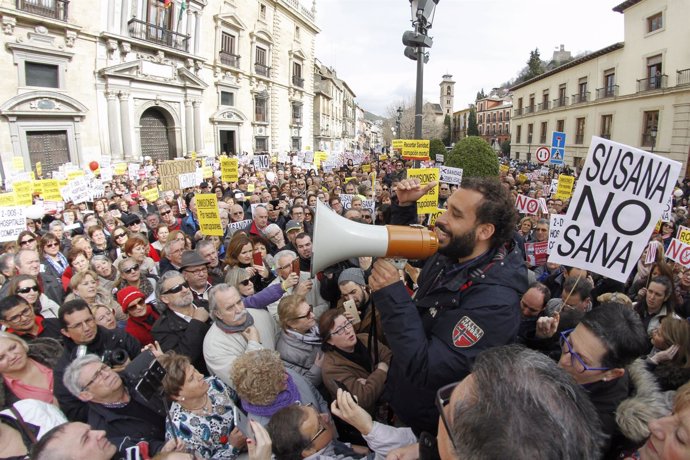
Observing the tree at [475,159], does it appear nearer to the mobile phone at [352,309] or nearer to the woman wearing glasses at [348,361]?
the mobile phone at [352,309]

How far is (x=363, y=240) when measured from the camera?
5.22 feet

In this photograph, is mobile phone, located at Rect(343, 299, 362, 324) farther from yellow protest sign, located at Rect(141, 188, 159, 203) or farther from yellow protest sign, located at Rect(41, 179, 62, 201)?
yellow protest sign, located at Rect(41, 179, 62, 201)

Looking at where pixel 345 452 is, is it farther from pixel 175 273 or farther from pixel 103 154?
pixel 103 154

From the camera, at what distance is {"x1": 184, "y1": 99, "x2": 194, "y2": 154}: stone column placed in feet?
74.1

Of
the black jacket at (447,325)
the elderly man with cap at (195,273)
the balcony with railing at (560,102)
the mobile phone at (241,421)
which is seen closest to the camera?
the black jacket at (447,325)

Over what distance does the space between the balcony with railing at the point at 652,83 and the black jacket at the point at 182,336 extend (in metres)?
26.8

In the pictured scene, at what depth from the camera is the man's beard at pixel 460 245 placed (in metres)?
1.70

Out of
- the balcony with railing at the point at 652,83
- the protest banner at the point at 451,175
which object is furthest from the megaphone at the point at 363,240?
the balcony with railing at the point at 652,83

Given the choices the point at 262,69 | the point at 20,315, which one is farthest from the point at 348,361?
the point at 262,69

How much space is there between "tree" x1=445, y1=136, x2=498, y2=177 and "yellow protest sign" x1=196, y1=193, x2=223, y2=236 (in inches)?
625

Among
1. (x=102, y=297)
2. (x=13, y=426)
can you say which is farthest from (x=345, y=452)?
(x=102, y=297)

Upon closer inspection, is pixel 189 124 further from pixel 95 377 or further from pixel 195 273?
pixel 95 377

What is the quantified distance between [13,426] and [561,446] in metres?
2.53

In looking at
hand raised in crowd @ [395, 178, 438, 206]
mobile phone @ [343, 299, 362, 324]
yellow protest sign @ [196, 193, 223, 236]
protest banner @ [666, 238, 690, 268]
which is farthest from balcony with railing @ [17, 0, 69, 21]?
protest banner @ [666, 238, 690, 268]
